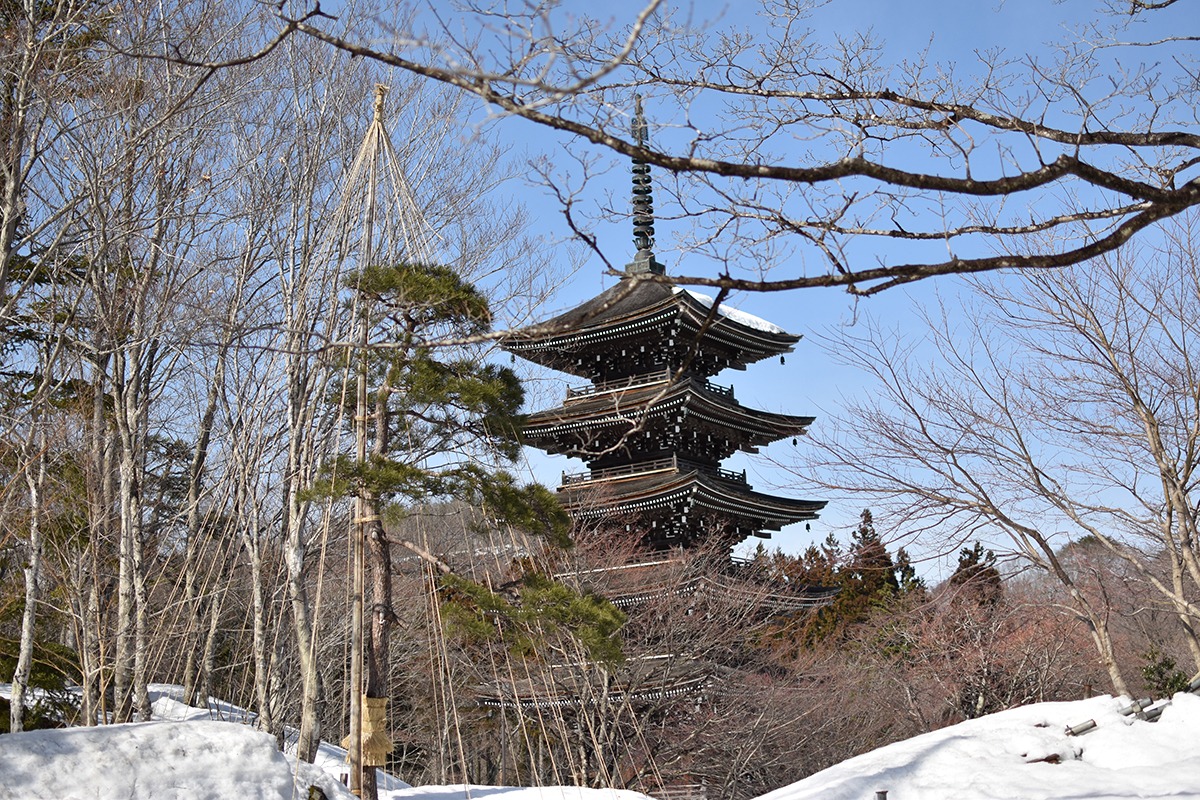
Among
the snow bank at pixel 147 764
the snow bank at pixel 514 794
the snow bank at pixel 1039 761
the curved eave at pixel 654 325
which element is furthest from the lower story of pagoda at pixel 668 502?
the snow bank at pixel 147 764

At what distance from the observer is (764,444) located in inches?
719

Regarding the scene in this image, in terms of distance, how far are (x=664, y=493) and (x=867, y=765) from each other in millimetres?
9562

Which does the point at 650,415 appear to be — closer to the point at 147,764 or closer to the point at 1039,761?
the point at 1039,761

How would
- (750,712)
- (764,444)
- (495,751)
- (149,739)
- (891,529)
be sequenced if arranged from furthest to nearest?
(495,751) < (764,444) < (750,712) < (891,529) < (149,739)

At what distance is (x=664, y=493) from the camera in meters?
15.5

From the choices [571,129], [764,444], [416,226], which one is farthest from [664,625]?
[571,129]

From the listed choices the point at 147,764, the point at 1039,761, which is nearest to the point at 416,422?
the point at 147,764

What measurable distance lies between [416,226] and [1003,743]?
15.2ft

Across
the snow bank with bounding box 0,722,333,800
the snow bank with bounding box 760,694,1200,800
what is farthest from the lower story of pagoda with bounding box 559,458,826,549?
the snow bank with bounding box 0,722,333,800

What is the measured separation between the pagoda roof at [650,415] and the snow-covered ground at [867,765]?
8887 millimetres

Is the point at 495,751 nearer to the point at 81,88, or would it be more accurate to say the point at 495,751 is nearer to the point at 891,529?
the point at 891,529

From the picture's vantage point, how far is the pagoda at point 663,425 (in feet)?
51.3

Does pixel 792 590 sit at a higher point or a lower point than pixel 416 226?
lower

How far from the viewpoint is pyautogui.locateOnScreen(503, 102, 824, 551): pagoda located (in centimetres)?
1563
